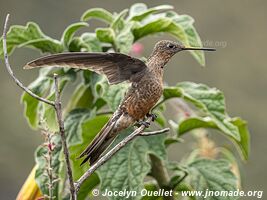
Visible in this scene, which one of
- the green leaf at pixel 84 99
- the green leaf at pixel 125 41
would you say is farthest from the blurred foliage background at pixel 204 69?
the green leaf at pixel 125 41

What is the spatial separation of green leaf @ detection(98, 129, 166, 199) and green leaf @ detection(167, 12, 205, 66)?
292 mm

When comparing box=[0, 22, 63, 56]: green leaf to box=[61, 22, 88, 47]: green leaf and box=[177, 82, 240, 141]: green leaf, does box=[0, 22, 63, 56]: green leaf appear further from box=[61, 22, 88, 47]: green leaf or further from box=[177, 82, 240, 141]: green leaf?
box=[177, 82, 240, 141]: green leaf

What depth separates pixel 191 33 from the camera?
243 cm

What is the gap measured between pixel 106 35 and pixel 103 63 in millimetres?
499

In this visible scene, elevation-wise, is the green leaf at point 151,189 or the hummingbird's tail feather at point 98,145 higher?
the hummingbird's tail feather at point 98,145

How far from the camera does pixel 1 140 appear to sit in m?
Result: 5.15

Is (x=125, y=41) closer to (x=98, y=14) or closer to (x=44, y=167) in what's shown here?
(x=98, y=14)

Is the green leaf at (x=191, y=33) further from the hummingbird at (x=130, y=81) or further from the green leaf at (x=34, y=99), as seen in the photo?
the green leaf at (x=34, y=99)

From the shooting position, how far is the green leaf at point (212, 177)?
7.57 ft

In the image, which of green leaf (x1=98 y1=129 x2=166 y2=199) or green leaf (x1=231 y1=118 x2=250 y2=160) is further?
green leaf (x1=231 y1=118 x2=250 y2=160)

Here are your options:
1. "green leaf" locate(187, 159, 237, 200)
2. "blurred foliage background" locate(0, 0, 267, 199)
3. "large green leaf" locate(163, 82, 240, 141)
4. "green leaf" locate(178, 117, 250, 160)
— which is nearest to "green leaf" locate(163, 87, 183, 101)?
"large green leaf" locate(163, 82, 240, 141)

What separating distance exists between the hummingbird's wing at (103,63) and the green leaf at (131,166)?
0.28 m

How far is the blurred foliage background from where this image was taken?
16.4 ft

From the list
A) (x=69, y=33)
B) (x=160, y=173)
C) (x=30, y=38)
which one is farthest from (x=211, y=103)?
(x=30, y=38)
